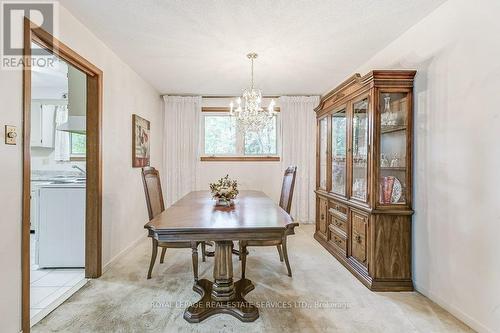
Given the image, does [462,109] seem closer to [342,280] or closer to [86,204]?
[342,280]

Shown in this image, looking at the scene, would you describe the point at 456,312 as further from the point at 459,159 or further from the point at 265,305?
the point at 265,305

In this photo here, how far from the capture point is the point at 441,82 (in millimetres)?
2268

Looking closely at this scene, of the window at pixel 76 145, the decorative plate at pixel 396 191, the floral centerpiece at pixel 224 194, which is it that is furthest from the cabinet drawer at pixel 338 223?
the window at pixel 76 145

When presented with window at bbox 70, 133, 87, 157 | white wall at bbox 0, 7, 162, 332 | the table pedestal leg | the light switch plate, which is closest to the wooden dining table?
the table pedestal leg

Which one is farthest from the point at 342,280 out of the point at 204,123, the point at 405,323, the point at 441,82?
the point at 204,123

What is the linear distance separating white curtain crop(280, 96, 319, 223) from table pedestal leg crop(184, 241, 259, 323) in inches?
122

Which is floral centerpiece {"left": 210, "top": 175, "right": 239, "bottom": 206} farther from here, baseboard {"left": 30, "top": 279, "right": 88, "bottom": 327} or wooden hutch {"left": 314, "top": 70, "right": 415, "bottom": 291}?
baseboard {"left": 30, "top": 279, "right": 88, "bottom": 327}

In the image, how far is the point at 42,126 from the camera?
4.84 meters

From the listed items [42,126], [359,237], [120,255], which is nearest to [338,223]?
[359,237]

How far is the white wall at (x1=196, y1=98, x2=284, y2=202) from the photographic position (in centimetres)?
530

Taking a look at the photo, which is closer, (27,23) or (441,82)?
(27,23)

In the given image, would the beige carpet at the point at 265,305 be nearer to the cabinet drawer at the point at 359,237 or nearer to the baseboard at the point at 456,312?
the baseboard at the point at 456,312

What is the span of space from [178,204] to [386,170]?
2.04m

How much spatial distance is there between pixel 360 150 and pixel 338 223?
1006 millimetres
